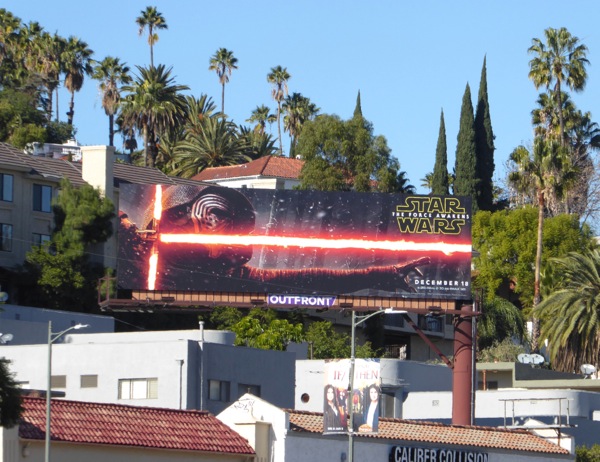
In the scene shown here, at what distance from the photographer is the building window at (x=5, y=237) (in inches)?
3423

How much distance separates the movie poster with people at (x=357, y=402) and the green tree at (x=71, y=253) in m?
39.5

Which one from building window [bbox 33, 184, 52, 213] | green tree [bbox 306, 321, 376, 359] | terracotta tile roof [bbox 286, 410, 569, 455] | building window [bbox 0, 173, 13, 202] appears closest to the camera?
terracotta tile roof [bbox 286, 410, 569, 455]

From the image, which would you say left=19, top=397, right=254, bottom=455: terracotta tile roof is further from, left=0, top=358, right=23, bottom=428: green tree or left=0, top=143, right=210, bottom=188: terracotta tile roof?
left=0, top=143, right=210, bottom=188: terracotta tile roof

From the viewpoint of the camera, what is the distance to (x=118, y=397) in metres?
60.0

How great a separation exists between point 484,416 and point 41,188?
108ft

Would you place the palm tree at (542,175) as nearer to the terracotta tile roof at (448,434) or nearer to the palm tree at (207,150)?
the palm tree at (207,150)

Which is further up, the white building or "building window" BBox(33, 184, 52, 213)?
"building window" BBox(33, 184, 52, 213)

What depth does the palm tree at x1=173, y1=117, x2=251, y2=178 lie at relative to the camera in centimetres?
12900

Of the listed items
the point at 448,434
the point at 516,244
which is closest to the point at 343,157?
the point at 516,244

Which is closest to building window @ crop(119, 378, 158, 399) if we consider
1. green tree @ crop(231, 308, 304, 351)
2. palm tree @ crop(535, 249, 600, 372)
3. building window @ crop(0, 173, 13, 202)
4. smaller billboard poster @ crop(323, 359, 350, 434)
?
smaller billboard poster @ crop(323, 359, 350, 434)

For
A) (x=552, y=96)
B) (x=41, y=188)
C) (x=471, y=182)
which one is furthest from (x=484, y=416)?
(x=552, y=96)

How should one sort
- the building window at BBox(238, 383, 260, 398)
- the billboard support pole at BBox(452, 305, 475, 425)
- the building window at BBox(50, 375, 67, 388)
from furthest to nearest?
1. the building window at BBox(238, 383, 260, 398)
2. the building window at BBox(50, 375, 67, 388)
3. the billboard support pole at BBox(452, 305, 475, 425)

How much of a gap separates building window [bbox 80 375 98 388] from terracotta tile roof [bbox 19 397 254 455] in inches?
546

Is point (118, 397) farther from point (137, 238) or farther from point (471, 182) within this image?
point (471, 182)
